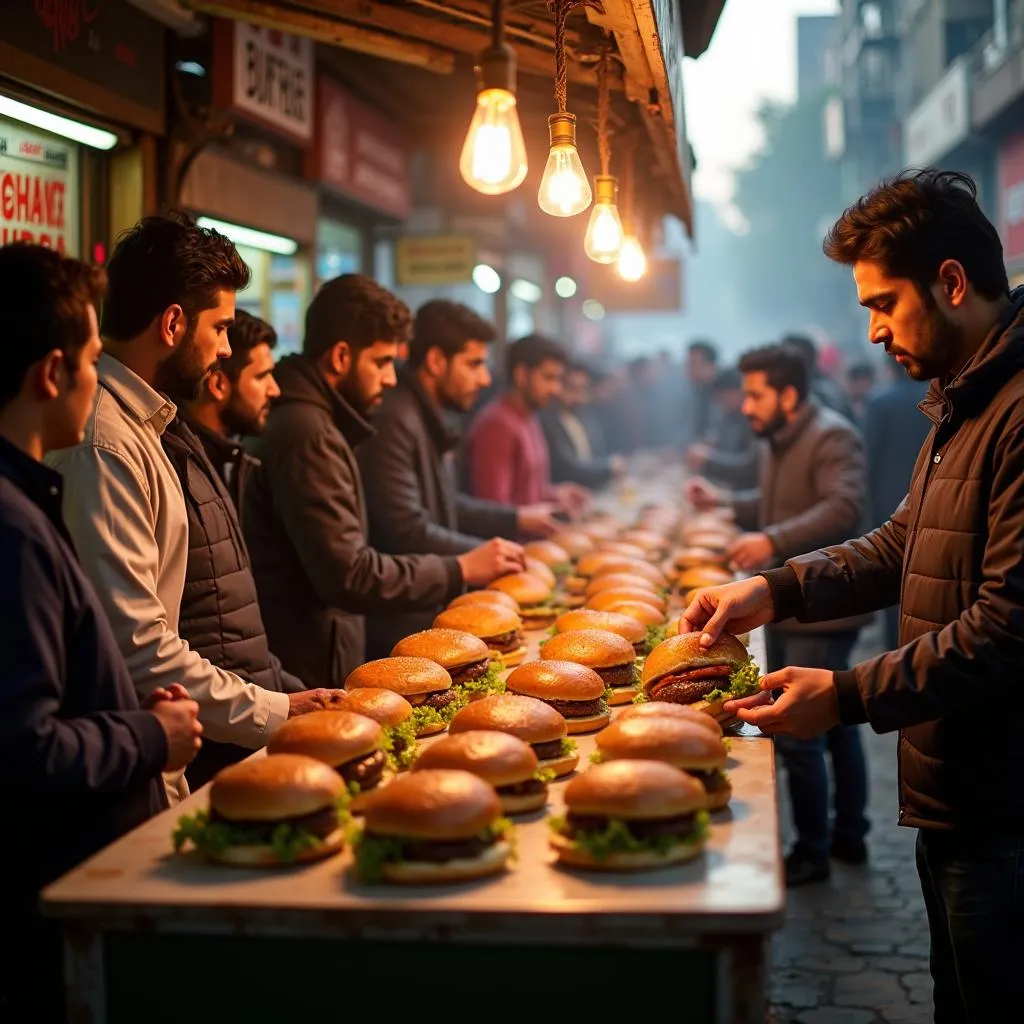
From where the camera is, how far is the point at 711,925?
2.35 metres

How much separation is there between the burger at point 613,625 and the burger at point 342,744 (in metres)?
1.55

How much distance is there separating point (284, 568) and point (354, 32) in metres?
2.50

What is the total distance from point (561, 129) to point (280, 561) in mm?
2073

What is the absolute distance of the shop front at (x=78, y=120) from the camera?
197 inches

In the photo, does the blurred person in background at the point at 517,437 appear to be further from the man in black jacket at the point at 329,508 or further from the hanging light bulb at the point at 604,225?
the hanging light bulb at the point at 604,225

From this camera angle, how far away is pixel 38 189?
5.55 m

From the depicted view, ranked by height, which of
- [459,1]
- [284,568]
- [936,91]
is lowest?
[284,568]

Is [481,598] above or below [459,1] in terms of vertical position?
below

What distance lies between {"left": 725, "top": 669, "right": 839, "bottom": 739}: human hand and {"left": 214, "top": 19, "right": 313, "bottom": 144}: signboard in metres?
4.81

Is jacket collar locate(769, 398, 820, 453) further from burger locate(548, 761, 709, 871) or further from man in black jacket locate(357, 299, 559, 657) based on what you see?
burger locate(548, 761, 709, 871)

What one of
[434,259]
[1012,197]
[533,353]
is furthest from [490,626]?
[1012,197]

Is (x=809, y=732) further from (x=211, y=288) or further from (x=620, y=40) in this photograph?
(x=620, y=40)

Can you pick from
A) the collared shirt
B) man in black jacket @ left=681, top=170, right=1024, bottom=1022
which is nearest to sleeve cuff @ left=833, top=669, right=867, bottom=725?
man in black jacket @ left=681, top=170, right=1024, bottom=1022

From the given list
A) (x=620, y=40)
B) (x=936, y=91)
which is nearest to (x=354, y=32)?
(x=620, y=40)
